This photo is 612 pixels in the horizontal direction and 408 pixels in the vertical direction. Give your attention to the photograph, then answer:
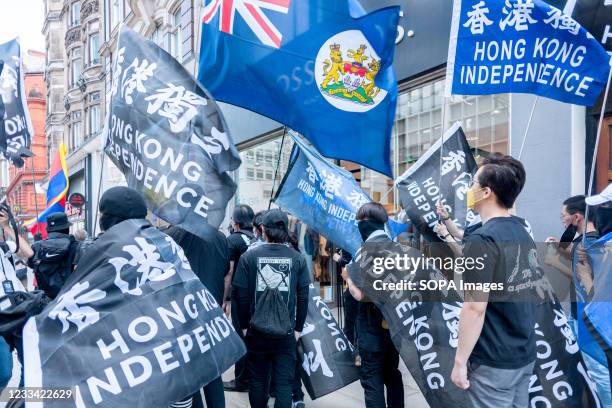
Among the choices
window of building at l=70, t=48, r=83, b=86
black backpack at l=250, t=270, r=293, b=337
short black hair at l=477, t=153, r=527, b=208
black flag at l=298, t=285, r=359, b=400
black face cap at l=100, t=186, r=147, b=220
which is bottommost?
black flag at l=298, t=285, r=359, b=400

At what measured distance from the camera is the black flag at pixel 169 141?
3.01 metres

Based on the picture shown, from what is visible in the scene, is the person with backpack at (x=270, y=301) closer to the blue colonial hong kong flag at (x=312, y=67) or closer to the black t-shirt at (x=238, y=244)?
the black t-shirt at (x=238, y=244)

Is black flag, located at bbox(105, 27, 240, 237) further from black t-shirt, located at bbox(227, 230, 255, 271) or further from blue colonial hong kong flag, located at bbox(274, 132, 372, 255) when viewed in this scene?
black t-shirt, located at bbox(227, 230, 255, 271)

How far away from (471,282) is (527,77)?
2.25 m

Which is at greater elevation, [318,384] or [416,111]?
[416,111]

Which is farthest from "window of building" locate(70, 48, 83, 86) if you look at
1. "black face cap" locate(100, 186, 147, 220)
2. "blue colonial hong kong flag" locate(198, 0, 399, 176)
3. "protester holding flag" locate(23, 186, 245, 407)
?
"protester holding flag" locate(23, 186, 245, 407)

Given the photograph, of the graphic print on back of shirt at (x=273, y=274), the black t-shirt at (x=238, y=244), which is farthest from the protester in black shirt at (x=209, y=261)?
the black t-shirt at (x=238, y=244)

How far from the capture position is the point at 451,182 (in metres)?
4.51

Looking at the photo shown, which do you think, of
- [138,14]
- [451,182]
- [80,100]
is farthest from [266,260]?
[80,100]

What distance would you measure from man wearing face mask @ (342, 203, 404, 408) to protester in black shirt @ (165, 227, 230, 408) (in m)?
1.06

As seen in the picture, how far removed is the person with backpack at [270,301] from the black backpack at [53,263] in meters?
1.98

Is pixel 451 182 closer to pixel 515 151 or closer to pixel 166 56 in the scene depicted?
pixel 515 151

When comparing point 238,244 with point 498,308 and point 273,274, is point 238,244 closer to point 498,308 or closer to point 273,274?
point 273,274

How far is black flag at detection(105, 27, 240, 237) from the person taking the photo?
118 inches
